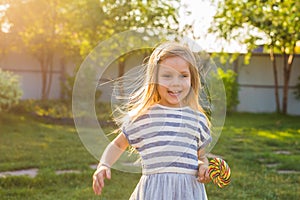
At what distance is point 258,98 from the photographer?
43.4 feet

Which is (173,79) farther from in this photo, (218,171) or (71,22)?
(71,22)

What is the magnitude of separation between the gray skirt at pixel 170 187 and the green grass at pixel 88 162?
1.81 metres

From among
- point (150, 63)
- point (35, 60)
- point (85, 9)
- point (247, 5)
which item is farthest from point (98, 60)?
point (35, 60)

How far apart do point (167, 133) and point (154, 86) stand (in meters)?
0.20

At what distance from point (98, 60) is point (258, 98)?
11.3 metres

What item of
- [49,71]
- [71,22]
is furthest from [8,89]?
[49,71]

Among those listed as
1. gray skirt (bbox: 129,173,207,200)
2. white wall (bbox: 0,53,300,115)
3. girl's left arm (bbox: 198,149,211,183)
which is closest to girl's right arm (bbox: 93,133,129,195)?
gray skirt (bbox: 129,173,207,200)

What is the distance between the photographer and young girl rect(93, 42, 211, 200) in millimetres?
2012

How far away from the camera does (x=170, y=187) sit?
1.98 m

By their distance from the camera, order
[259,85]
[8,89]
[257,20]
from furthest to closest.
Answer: [259,85] < [8,89] < [257,20]

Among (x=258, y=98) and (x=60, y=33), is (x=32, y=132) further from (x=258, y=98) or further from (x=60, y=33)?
(x=258, y=98)

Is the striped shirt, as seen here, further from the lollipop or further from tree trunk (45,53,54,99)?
tree trunk (45,53,54,99)

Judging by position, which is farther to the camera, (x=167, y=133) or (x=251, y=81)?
(x=251, y=81)

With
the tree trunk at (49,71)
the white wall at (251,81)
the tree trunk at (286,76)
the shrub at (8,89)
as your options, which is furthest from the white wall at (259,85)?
the shrub at (8,89)
